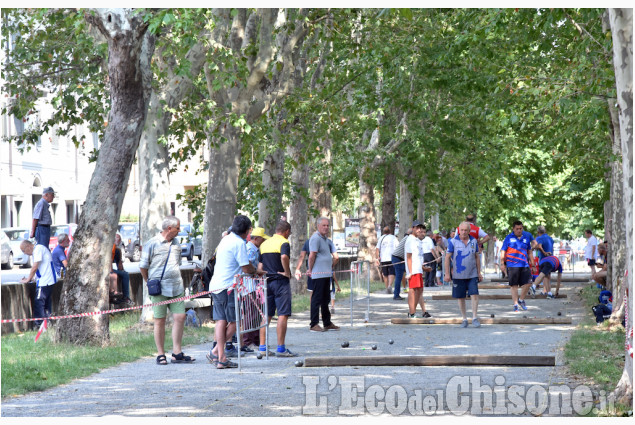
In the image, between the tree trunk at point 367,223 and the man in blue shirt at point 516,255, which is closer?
the man in blue shirt at point 516,255

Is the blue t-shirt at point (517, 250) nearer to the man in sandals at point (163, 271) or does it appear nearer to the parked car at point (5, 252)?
the man in sandals at point (163, 271)

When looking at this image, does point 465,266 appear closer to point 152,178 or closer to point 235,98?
point 235,98

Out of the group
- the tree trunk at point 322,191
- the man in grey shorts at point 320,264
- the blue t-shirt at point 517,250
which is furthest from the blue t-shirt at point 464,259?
the tree trunk at point 322,191

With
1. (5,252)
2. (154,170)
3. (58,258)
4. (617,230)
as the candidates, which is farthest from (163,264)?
(5,252)

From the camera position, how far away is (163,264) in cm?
1231

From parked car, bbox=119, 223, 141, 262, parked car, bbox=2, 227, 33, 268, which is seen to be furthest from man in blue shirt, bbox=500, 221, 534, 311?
parked car, bbox=119, 223, 141, 262

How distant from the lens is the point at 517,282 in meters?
20.4

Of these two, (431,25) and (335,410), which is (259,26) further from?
(335,410)

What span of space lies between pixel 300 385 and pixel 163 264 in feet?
9.65

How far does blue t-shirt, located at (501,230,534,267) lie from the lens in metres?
20.2

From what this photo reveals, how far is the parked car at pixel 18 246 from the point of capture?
36344 mm

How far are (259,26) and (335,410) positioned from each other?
12.1 m

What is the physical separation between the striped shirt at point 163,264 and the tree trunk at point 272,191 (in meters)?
10.9

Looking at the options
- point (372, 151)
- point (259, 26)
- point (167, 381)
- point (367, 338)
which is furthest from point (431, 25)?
point (167, 381)
